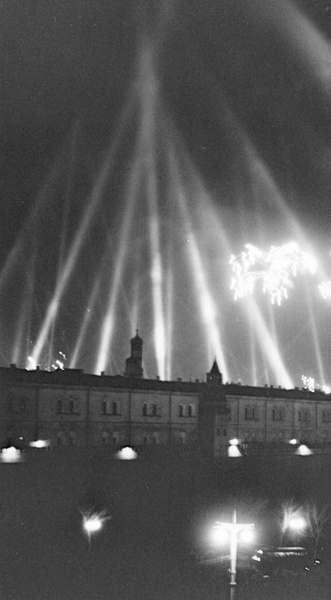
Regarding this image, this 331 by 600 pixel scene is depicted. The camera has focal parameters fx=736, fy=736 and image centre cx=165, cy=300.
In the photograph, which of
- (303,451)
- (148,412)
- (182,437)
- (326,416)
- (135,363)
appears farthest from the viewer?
(326,416)

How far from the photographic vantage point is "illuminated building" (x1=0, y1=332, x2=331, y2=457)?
53.9 metres

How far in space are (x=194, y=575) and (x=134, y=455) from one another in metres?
17.9

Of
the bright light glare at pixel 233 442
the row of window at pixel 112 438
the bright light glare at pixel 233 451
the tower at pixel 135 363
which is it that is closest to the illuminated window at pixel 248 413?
the bright light glare at pixel 233 442

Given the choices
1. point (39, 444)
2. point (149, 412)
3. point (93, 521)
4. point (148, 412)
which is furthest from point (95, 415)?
point (93, 521)

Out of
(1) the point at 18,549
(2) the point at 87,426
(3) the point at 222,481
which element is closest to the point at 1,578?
(1) the point at 18,549

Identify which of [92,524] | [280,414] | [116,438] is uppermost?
[280,414]

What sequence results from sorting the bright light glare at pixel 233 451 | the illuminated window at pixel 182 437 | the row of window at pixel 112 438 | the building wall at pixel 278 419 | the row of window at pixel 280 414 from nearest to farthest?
the row of window at pixel 112 438
the bright light glare at pixel 233 451
the illuminated window at pixel 182 437
the building wall at pixel 278 419
the row of window at pixel 280 414

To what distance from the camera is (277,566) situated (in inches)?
1280

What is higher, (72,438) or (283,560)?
(72,438)

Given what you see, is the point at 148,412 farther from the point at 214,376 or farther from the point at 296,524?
the point at 296,524

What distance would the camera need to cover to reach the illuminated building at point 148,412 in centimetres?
5394

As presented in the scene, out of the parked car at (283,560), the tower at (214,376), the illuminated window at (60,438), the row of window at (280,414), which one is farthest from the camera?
the row of window at (280,414)

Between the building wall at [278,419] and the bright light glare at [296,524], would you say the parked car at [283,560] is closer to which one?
the bright light glare at [296,524]

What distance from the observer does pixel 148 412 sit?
6178 centimetres
